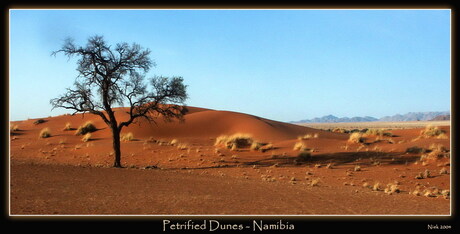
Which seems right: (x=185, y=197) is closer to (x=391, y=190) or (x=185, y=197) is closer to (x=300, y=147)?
(x=391, y=190)

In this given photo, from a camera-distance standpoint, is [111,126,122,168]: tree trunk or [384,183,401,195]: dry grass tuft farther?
[111,126,122,168]: tree trunk

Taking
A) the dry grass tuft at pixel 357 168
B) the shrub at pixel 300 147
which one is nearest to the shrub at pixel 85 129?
the shrub at pixel 300 147

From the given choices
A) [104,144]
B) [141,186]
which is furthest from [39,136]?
[141,186]

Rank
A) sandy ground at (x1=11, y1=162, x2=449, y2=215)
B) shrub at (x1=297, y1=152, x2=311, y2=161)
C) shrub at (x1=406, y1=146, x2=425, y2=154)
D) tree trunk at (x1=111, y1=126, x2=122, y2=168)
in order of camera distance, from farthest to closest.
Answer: shrub at (x1=297, y1=152, x2=311, y2=161) < shrub at (x1=406, y1=146, x2=425, y2=154) < tree trunk at (x1=111, y1=126, x2=122, y2=168) < sandy ground at (x1=11, y1=162, x2=449, y2=215)

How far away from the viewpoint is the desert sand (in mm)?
10594

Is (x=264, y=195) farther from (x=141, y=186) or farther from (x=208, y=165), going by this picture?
(x=208, y=165)

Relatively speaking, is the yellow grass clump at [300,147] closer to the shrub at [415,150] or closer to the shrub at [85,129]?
the shrub at [415,150]

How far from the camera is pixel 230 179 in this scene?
17109 millimetres

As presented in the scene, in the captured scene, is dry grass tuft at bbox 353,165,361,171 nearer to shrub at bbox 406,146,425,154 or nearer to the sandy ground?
the sandy ground

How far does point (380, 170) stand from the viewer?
20.0 metres

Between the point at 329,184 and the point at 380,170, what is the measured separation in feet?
15.7

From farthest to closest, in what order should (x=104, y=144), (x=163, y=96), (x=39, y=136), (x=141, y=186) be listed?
(x=39, y=136) → (x=104, y=144) → (x=163, y=96) → (x=141, y=186)

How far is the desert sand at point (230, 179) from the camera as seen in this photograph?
34.8 feet

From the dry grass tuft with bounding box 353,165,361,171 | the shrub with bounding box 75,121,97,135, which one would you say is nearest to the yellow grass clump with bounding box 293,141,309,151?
the dry grass tuft with bounding box 353,165,361,171
